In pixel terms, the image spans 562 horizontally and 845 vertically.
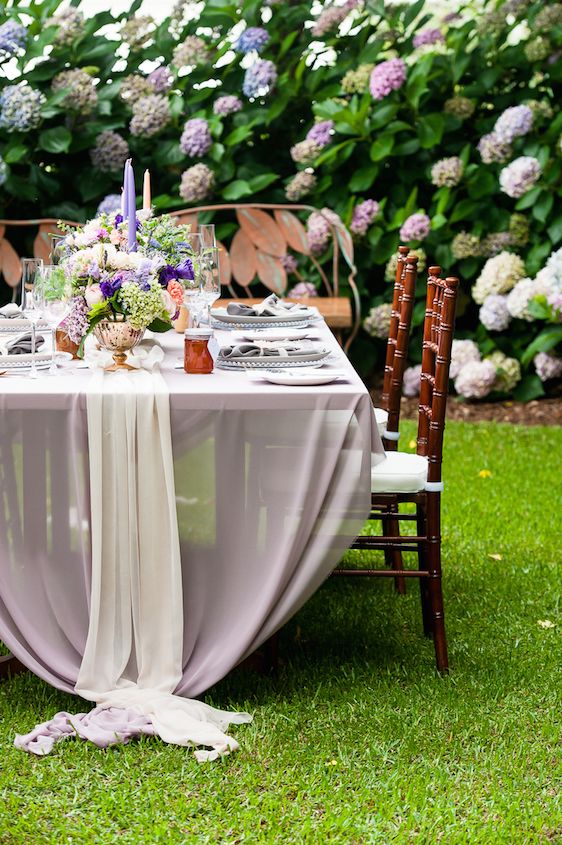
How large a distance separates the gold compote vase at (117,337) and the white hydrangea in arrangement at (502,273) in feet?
12.6

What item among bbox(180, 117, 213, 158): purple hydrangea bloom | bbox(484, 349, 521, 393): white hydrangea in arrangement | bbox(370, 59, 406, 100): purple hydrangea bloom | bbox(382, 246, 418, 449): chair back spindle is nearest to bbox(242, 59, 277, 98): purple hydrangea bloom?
bbox(180, 117, 213, 158): purple hydrangea bloom

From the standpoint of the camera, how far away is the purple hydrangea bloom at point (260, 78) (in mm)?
6508

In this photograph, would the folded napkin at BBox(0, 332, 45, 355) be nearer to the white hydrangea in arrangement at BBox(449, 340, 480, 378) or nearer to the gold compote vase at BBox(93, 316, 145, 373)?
the gold compote vase at BBox(93, 316, 145, 373)

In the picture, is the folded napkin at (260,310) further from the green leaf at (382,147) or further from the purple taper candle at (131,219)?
the green leaf at (382,147)

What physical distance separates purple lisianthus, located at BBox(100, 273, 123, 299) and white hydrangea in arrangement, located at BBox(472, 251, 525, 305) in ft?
12.8

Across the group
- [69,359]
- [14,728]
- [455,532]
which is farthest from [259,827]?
[455,532]

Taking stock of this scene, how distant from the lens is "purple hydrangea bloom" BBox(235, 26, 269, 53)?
256 inches

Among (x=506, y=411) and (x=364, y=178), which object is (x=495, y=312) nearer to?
(x=506, y=411)

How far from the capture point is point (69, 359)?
3.12m

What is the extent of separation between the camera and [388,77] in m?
6.38

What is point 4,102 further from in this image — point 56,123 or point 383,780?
point 383,780

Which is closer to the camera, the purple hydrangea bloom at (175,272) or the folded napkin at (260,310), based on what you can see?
the purple hydrangea bloom at (175,272)

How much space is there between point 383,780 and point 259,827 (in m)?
0.33

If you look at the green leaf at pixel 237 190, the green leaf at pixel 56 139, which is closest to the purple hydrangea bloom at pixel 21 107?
the green leaf at pixel 56 139
